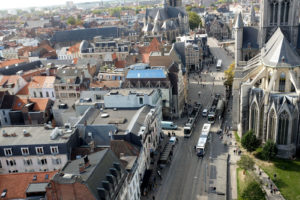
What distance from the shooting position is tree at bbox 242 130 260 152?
6216cm

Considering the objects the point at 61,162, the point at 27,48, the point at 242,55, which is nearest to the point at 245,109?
the point at 242,55

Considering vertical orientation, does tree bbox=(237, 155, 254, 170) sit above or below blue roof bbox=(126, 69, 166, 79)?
below

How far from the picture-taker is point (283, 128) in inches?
2403

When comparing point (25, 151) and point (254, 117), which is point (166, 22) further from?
point (25, 151)

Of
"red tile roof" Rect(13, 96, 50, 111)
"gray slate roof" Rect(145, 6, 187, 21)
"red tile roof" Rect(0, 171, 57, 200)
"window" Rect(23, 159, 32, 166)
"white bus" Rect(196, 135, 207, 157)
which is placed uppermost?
"gray slate roof" Rect(145, 6, 187, 21)

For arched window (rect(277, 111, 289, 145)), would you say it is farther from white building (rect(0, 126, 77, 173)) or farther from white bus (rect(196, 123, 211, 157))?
white building (rect(0, 126, 77, 173))

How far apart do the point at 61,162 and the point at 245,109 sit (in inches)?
1521

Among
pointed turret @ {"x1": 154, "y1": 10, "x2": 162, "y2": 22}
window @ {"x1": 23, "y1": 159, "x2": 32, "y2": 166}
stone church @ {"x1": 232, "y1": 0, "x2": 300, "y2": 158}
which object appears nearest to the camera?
window @ {"x1": 23, "y1": 159, "x2": 32, "y2": 166}

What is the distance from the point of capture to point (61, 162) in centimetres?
5288

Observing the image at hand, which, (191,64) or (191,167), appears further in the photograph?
(191,64)

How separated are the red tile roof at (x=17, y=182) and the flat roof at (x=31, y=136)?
821 centimetres

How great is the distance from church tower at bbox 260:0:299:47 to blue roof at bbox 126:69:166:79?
106 feet

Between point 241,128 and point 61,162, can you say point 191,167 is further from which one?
point 61,162

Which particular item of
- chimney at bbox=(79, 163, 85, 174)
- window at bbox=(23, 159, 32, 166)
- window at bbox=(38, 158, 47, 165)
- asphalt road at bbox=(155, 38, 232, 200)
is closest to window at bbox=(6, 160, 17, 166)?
window at bbox=(23, 159, 32, 166)
